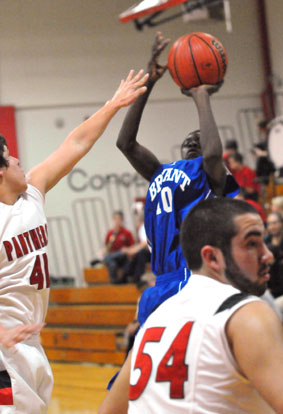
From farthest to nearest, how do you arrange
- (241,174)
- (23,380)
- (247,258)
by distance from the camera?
(241,174)
(23,380)
(247,258)

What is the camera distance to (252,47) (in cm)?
1573

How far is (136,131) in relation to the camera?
154 inches

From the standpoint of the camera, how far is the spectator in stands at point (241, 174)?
10570 mm

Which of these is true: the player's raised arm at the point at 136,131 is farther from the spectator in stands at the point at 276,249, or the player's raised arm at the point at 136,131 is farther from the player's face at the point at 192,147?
the spectator in stands at the point at 276,249

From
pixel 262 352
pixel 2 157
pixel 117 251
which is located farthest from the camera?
pixel 117 251

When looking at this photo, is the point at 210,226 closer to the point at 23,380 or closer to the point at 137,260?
the point at 23,380

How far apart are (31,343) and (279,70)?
13234 mm

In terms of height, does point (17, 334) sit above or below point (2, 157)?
below

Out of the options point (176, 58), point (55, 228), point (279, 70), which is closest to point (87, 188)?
point (55, 228)

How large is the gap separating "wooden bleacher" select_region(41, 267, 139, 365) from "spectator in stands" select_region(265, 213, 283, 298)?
3.03 m

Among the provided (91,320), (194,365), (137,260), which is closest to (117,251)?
(137,260)

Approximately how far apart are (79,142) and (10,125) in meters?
10.3

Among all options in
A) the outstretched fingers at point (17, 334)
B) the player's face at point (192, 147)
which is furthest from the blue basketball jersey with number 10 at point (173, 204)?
the outstretched fingers at point (17, 334)

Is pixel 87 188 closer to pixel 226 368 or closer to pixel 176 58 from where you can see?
pixel 176 58
